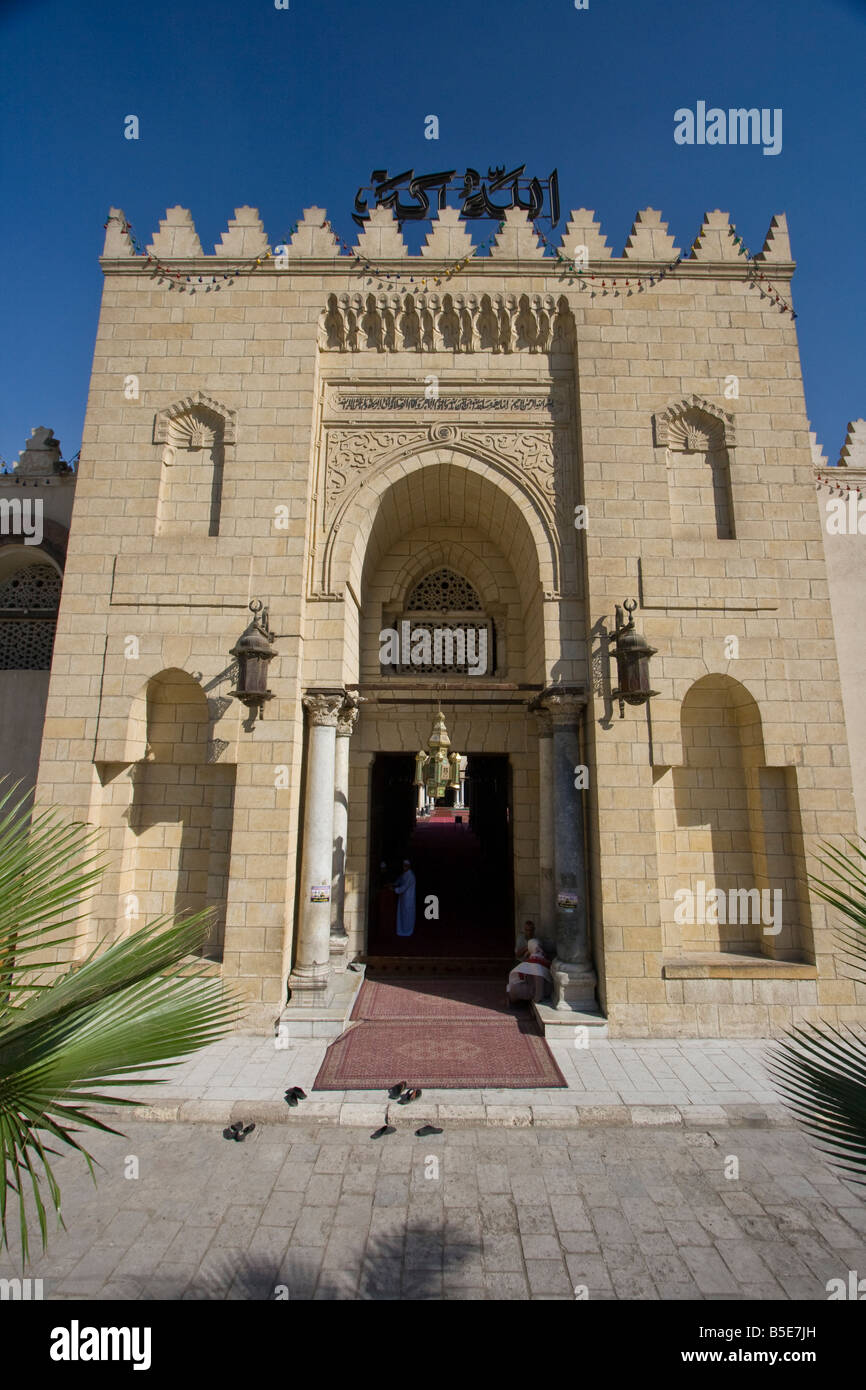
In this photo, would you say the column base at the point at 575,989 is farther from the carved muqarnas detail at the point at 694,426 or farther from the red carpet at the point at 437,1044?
the carved muqarnas detail at the point at 694,426

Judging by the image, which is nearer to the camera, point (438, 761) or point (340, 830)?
point (438, 761)

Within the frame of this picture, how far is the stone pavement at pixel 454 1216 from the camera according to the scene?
3.61 m

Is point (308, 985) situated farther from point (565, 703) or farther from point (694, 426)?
point (694, 426)

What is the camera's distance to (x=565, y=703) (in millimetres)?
7762

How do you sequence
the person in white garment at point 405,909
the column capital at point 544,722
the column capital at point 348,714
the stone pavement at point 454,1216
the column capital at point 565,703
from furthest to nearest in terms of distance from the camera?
the person in white garment at point 405,909, the column capital at point 348,714, the column capital at point 544,722, the column capital at point 565,703, the stone pavement at point 454,1216

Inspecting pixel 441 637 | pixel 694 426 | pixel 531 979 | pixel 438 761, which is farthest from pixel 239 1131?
pixel 694 426

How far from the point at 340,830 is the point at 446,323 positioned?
24.4 feet

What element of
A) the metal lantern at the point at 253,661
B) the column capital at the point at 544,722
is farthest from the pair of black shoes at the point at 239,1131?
the column capital at the point at 544,722

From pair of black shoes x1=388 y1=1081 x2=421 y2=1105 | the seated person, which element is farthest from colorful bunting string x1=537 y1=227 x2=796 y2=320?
pair of black shoes x1=388 y1=1081 x2=421 y2=1105

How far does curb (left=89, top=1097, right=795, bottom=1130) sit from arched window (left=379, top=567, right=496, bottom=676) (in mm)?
6049

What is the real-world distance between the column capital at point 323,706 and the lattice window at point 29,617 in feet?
15.6

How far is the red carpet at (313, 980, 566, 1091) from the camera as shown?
19.4 ft

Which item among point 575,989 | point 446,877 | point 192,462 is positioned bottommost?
point 575,989

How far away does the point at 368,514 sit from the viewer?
8.30 metres
